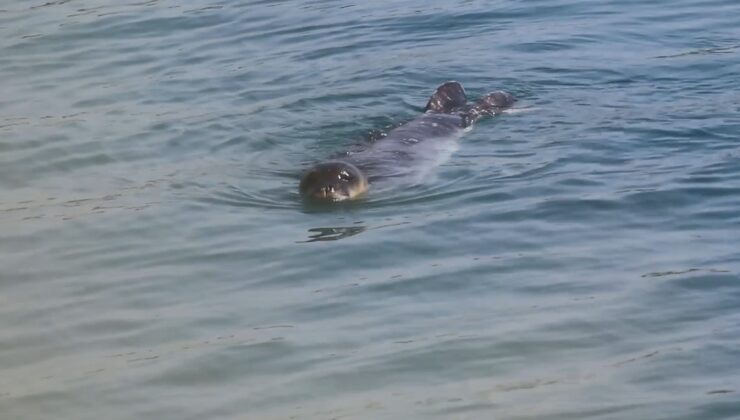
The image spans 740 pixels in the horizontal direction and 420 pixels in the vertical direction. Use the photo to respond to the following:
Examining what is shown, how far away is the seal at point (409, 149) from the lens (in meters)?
9.25

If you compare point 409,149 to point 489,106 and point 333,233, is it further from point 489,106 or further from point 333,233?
point 333,233

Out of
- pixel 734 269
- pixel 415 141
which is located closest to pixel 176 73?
pixel 415 141

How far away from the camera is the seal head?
9.15 m

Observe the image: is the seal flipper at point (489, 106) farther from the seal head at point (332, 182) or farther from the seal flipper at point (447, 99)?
the seal head at point (332, 182)

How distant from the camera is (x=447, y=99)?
456 inches

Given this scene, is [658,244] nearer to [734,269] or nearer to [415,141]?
[734,269]

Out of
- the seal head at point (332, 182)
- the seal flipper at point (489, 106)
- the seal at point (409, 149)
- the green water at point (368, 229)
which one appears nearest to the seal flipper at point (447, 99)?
the seal at point (409, 149)

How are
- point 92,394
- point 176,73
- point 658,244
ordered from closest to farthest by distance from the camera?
point 92,394
point 658,244
point 176,73

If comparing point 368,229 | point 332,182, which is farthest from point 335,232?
point 332,182

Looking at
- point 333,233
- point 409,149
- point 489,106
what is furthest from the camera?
point 489,106

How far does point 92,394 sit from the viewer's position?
6328mm

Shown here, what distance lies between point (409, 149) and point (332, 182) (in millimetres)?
1384

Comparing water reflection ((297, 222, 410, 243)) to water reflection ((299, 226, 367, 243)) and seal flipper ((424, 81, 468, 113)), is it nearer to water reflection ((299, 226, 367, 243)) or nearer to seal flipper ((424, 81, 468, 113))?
water reflection ((299, 226, 367, 243))

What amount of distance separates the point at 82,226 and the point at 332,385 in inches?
117
